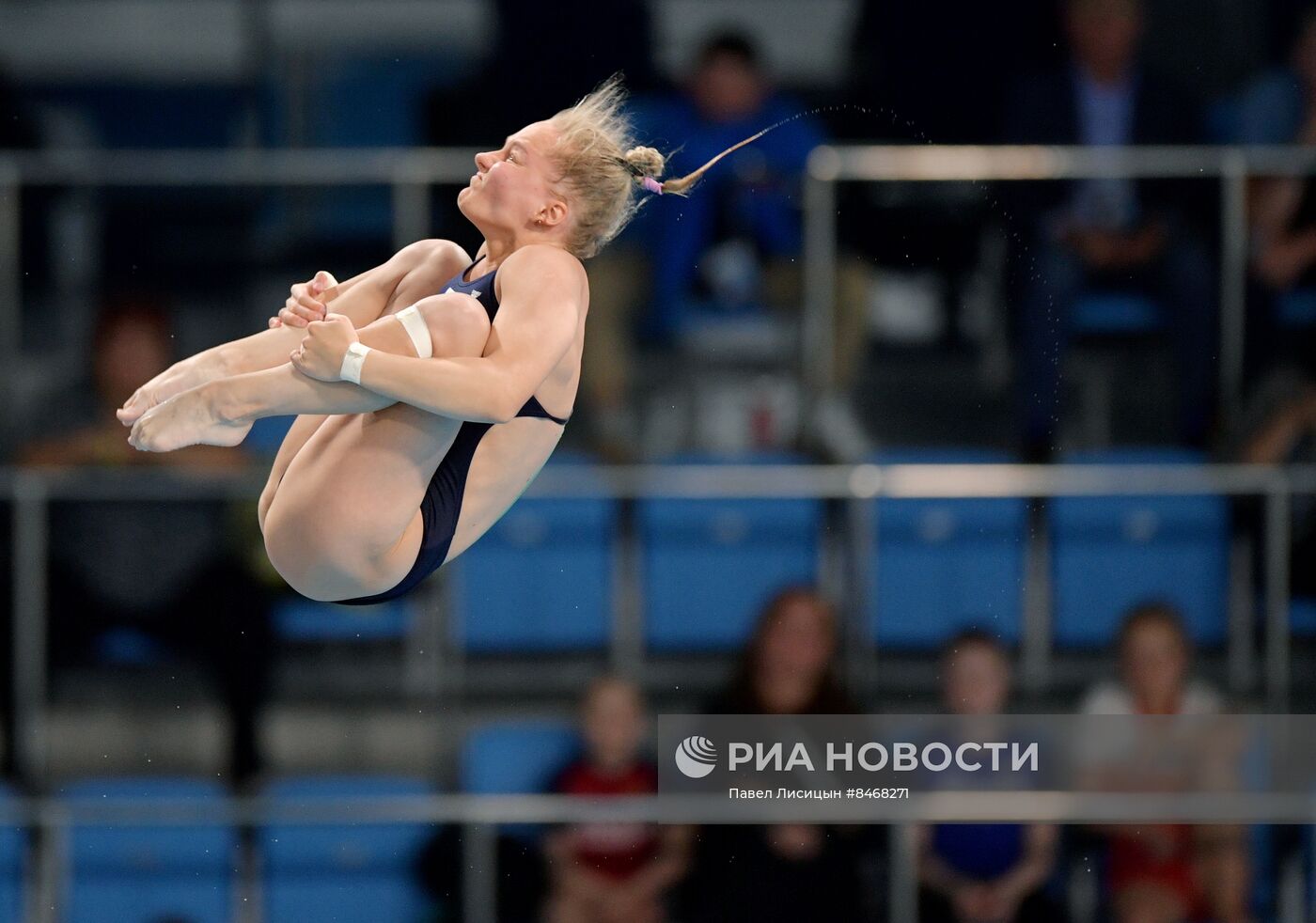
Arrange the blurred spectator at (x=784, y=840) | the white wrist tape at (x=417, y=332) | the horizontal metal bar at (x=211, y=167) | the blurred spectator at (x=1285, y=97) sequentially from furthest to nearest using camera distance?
the blurred spectator at (x=1285, y=97), the horizontal metal bar at (x=211, y=167), the blurred spectator at (x=784, y=840), the white wrist tape at (x=417, y=332)

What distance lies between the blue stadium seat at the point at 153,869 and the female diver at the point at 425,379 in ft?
6.08

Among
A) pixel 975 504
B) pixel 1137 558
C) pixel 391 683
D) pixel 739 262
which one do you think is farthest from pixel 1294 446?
pixel 391 683

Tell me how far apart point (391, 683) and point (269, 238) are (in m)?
1.22

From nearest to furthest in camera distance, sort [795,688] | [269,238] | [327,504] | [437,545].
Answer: [327,504] < [437,545] < [795,688] < [269,238]

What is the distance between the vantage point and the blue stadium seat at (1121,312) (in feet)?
15.2

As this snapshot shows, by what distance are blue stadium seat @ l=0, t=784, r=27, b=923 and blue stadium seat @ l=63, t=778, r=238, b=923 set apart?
0.38ft

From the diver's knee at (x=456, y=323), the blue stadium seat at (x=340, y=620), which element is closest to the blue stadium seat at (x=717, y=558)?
the blue stadium seat at (x=340, y=620)

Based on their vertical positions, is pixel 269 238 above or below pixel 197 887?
above

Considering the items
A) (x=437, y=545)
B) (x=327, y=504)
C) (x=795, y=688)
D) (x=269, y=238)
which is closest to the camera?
(x=327, y=504)

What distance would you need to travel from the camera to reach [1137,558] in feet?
14.8

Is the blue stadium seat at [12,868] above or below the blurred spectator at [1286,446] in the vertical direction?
below

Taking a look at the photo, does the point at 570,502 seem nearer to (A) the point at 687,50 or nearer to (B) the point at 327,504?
(A) the point at 687,50

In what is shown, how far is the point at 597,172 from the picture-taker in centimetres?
272

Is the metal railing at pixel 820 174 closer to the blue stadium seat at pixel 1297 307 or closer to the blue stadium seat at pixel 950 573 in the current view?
the blue stadium seat at pixel 1297 307
